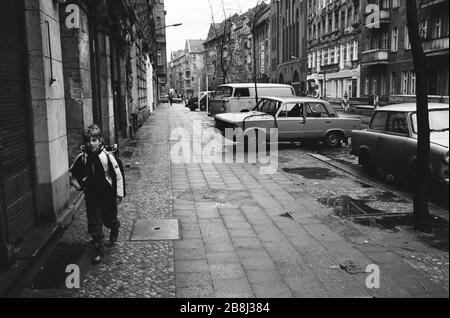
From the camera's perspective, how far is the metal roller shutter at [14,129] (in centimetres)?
539

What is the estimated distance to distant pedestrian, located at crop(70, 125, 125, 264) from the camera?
5305mm

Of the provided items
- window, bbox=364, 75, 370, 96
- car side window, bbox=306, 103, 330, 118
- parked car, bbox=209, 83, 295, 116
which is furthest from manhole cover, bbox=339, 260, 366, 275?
window, bbox=364, 75, 370, 96

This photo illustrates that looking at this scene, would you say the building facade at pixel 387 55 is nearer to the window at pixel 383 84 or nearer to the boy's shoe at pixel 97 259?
the window at pixel 383 84

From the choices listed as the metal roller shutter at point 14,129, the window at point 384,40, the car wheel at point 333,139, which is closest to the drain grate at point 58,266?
the metal roller shutter at point 14,129

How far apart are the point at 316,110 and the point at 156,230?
1035 cm

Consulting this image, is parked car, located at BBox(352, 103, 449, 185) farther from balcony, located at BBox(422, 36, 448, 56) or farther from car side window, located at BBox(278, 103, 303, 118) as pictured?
car side window, located at BBox(278, 103, 303, 118)

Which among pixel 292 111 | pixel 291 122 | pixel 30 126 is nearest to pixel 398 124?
pixel 291 122

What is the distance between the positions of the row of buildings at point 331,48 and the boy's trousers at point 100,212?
19532mm

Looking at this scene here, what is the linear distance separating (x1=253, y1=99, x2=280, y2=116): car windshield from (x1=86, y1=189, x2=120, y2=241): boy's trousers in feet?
34.3

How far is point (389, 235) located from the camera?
611 centimetres

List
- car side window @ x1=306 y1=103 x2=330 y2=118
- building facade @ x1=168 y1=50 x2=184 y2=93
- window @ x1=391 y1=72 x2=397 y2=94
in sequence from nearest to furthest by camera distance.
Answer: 1. car side window @ x1=306 y1=103 x2=330 y2=118
2. window @ x1=391 y1=72 x2=397 y2=94
3. building facade @ x1=168 y1=50 x2=184 y2=93
